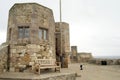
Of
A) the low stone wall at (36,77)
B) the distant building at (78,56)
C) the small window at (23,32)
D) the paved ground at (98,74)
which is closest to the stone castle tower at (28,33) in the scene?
the small window at (23,32)

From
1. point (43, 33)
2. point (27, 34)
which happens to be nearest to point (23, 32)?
point (27, 34)

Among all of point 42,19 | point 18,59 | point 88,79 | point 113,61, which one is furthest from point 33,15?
point 113,61

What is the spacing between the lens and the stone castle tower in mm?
11852

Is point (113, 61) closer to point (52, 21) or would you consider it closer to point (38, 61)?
point (52, 21)

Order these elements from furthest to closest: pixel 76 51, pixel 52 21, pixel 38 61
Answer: pixel 76 51
pixel 52 21
pixel 38 61

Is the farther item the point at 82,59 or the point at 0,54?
the point at 82,59

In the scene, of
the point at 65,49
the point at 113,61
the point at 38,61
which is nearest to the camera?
the point at 38,61

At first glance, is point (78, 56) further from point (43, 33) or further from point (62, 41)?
point (43, 33)

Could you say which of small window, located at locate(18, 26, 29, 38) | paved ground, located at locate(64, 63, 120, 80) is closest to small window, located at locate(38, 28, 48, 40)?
small window, located at locate(18, 26, 29, 38)

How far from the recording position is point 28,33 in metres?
12.1

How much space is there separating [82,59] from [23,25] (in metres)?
19.7

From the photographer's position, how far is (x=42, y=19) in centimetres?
1265

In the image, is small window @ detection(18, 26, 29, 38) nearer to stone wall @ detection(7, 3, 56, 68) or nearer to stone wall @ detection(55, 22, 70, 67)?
stone wall @ detection(7, 3, 56, 68)

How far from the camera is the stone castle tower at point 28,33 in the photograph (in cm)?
1185
